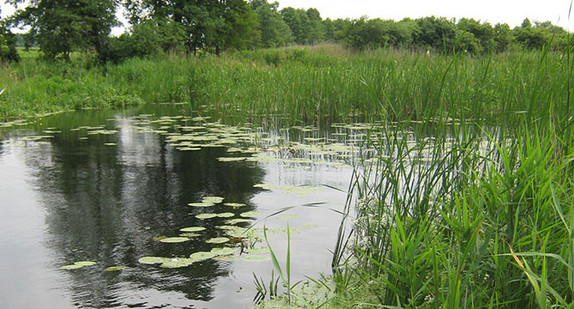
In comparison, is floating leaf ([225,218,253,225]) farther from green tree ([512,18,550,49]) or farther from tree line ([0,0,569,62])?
green tree ([512,18,550,49])

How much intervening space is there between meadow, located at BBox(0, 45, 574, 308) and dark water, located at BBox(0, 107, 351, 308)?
37 cm

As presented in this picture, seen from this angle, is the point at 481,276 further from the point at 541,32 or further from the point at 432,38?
the point at 432,38

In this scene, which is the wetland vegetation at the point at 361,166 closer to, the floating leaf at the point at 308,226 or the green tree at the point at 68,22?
the floating leaf at the point at 308,226

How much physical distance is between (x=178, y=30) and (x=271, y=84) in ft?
53.0

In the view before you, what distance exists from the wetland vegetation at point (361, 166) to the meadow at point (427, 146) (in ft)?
0.06

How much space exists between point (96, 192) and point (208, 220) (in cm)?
146

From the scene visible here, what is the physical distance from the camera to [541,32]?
21.3 m

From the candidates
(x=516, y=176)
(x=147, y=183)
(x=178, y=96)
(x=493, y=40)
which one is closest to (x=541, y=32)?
(x=493, y=40)

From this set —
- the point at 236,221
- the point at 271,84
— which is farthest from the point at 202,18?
the point at 236,221

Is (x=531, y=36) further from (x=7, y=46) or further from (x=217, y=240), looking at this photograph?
(x=217, y=240)

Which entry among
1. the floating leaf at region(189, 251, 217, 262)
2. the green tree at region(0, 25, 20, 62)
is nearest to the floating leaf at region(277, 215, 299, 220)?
the floating leaf at region(189, 251, 217, 262)

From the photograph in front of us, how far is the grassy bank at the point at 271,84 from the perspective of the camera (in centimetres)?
702

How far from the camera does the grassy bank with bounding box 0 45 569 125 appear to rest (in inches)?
276

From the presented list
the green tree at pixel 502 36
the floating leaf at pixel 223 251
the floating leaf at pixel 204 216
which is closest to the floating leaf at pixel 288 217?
the floating leaf at pixel 204 216
